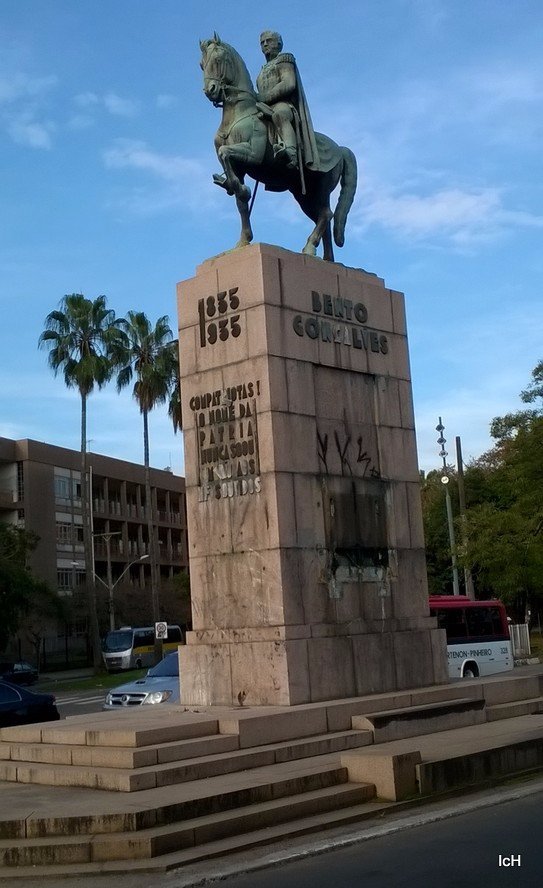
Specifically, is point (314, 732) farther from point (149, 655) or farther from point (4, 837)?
point (149, 655)

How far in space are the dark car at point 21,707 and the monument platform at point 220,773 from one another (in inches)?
279

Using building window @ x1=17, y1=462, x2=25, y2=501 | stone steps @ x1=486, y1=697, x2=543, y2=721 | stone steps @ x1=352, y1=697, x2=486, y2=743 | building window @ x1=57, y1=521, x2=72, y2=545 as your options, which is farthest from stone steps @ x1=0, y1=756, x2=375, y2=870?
building window @ x1=57, y1=521, x2=72, y2=545

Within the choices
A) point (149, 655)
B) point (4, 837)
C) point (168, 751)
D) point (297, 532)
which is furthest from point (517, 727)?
point (149, 655)

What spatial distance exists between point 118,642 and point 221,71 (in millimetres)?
41238

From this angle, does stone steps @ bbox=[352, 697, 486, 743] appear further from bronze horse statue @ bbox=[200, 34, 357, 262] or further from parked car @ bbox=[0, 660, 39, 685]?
parked car @ bbox=[0, 660, 39, 685]

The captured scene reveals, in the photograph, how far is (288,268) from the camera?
46.2 ft

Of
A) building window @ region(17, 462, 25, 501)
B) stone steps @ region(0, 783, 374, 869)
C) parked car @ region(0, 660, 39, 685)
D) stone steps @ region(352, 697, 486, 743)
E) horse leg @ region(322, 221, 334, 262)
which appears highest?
building window @ region(17, 462, 25, 501)

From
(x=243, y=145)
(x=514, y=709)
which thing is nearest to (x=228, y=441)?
(x=243, y=145)

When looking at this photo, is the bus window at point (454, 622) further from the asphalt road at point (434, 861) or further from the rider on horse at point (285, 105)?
the asphalt road at point (434, 861)

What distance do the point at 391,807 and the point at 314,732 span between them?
7.45ft

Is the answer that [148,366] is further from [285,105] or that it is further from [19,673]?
[285,105]

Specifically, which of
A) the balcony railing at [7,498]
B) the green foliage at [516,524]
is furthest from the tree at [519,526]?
the balcony railing at [7,498]

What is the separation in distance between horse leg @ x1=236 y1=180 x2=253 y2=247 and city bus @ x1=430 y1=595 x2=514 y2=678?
15139 mm

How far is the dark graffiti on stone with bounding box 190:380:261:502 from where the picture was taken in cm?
1349
